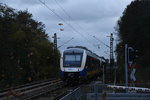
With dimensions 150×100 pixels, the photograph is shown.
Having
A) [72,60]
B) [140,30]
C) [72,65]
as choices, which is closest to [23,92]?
[72,65]

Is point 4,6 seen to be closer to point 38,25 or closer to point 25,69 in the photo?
point 25,69

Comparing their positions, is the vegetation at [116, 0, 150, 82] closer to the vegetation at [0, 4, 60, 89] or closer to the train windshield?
the vegetation at [0, 4, 60, 89]

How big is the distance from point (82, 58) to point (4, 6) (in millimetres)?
12825

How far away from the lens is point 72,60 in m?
37.8

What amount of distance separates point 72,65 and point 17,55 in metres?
11.4

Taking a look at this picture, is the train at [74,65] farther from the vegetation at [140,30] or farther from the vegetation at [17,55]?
the vegetation at [140,30]

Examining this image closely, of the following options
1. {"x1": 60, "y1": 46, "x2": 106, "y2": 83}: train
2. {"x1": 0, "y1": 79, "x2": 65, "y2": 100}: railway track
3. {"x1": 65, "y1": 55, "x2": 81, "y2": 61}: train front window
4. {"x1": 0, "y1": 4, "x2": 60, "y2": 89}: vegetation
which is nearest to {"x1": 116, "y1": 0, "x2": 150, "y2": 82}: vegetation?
{"x1": 0, "y1": 4, "x2": 60, "y2": 89}: vegetation

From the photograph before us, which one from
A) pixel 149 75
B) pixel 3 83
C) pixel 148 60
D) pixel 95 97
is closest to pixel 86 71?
pixel 3 83

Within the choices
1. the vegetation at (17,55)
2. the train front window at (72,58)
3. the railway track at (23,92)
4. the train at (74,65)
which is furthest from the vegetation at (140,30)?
the railway track at (23,92)

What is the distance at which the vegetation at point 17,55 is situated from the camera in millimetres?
43684

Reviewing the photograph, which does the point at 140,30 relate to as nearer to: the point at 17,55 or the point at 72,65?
the point at 17,55

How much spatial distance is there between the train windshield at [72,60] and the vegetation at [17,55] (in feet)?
20.0

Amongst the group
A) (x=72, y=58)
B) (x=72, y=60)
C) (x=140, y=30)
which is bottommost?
(x=72, y=60)

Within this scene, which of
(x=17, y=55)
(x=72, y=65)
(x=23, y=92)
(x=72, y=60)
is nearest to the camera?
(x=23, y=92)
